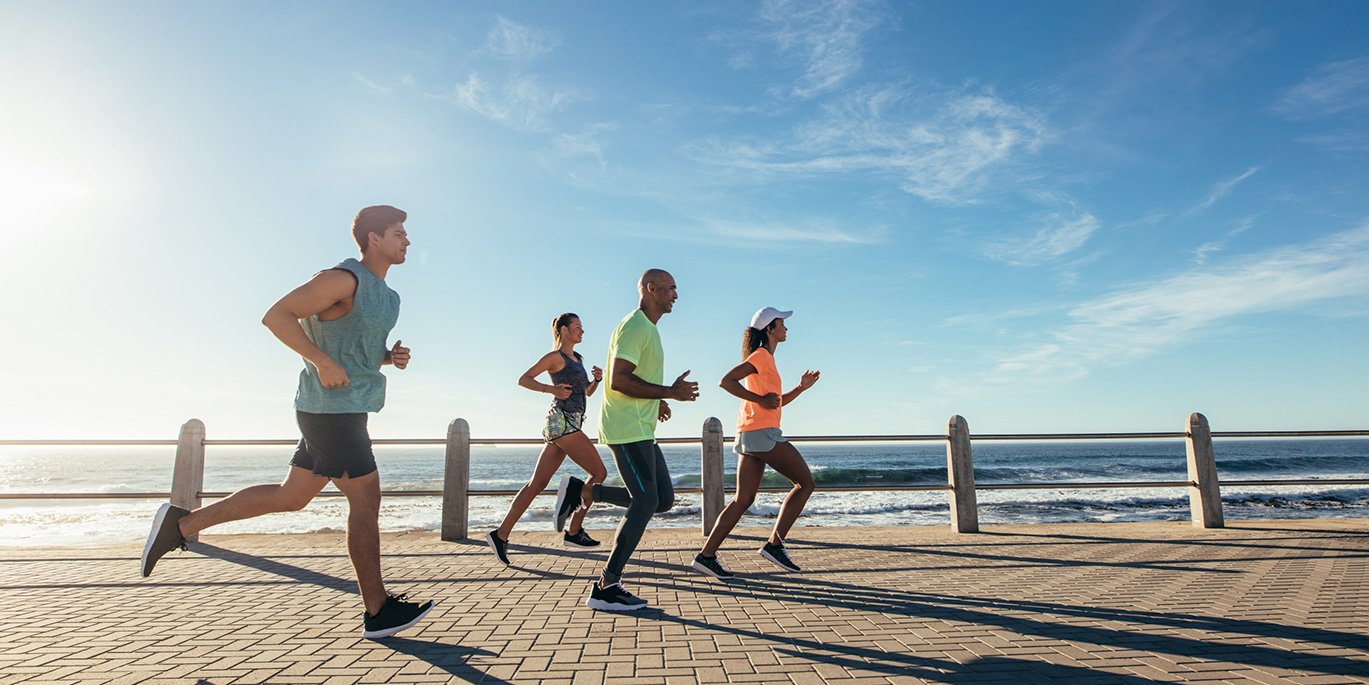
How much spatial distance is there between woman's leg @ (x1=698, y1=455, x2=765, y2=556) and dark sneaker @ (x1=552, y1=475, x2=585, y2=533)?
1.05 meters

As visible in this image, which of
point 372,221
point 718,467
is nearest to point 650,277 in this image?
point 372,221

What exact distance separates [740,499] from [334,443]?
291cm

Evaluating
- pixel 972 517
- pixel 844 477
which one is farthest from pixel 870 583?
pixel 844 477

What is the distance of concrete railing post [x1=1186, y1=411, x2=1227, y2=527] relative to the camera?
8180 mm

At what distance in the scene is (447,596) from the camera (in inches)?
184

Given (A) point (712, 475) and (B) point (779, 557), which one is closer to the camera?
(B) point (779, 557)

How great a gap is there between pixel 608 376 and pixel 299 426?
1.57 m

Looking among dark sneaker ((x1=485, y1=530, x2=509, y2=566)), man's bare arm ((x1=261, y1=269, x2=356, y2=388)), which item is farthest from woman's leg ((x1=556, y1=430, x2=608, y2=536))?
man's bare arm ((x1=261, y1=269, x2=356, y2=388))

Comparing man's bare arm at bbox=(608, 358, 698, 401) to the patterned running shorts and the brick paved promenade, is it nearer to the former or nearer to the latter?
the brick paved promenade

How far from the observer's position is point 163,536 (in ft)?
11.5

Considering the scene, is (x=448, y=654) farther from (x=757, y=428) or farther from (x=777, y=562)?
(x=777, y=562)

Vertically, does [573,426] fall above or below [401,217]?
below

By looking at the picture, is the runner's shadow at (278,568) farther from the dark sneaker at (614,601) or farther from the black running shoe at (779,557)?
the black running shoe at (779,557)

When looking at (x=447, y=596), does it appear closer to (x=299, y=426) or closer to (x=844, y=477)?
(x=299, y=426)
